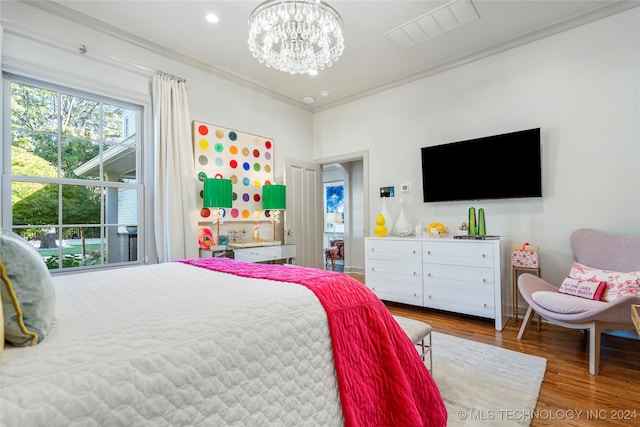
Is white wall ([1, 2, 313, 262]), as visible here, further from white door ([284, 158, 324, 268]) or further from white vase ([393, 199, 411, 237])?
white vase ([393, 199, 411, 237])

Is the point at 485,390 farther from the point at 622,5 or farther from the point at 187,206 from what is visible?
the point at 622,5

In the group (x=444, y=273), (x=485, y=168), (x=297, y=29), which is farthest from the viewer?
(x=485, y=168)

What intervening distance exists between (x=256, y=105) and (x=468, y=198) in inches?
115

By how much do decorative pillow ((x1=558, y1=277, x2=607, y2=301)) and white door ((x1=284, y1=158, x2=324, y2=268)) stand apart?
3.04 metres

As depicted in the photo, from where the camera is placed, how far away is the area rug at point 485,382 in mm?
1599

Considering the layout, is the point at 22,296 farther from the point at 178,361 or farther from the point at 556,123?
the point at 556,123

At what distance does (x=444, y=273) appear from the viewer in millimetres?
3207

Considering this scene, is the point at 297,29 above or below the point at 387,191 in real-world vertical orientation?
above

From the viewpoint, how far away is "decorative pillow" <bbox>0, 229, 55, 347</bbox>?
2.34ft

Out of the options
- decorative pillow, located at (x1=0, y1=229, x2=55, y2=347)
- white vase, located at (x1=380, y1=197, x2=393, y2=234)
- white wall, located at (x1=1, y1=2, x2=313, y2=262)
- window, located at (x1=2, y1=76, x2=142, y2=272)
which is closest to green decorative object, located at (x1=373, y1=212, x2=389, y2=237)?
white vase, located at (x1=380, y1=197, x2=393, y2=234)

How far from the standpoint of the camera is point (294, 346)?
3.47ft

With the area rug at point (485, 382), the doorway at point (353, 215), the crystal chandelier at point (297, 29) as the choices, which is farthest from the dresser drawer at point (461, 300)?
the doorway at point (353, 215)

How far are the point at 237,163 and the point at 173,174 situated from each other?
90cm

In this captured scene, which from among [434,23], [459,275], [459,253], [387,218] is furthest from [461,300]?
[434,23]
